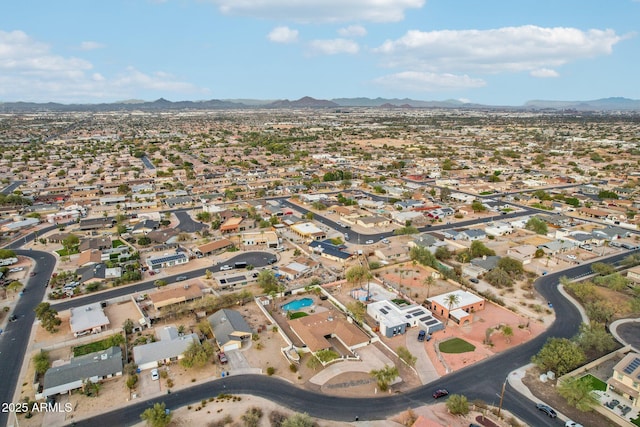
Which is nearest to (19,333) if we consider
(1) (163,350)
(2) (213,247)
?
(1) (163,350)

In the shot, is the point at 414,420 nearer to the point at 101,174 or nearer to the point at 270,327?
the point at 270,327

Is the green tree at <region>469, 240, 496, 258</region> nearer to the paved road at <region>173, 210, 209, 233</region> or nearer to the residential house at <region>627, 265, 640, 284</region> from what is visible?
the residential house at <region>627, 265, 640, 284</region>

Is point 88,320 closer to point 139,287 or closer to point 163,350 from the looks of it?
point 139,287

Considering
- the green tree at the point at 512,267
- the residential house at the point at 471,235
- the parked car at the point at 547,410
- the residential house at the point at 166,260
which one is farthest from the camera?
the residential house at the point at 471,235

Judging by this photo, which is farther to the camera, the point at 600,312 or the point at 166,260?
the point at 166,260

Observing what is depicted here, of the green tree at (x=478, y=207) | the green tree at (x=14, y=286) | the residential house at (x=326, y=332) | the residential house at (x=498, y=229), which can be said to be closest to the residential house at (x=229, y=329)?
the residential house at (x=326, y=332)

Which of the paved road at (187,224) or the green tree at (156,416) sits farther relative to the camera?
the paved road at (187,224)

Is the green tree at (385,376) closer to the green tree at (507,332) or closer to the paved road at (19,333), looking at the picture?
the green tree at (507,332)
